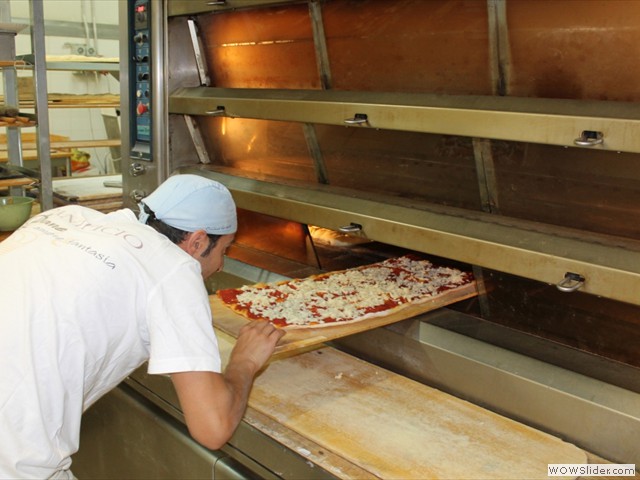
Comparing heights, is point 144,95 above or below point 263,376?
above

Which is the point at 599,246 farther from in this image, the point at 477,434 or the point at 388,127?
the point at 388,127

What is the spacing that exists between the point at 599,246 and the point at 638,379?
334mm

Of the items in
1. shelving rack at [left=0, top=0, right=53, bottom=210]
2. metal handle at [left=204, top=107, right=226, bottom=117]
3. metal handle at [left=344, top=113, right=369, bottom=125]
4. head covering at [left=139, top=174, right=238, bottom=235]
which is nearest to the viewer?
head covering at [left=139, top=174, right=238, bottom=235]

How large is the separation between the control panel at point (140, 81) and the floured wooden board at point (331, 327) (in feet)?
3.29

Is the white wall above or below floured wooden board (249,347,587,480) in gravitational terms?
above

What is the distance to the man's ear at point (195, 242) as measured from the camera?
1.62 metres

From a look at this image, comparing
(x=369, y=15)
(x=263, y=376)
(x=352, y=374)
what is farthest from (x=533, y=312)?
→ (x=369, y=15)

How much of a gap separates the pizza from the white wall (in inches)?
213

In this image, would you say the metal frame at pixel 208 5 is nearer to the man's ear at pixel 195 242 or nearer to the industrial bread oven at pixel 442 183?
the industrial bread oven at pixel 442 183

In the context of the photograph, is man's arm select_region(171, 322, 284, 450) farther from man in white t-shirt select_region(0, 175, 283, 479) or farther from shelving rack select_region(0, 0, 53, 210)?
shelving rack select_region(0, 0, 53, 210)

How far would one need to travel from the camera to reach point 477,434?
158cm

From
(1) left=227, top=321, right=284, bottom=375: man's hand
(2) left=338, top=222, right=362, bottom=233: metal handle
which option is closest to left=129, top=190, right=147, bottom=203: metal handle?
(2) left=338, top=222, right=362, bottom=233: metal handle

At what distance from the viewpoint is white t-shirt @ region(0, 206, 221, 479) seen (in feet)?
4.48

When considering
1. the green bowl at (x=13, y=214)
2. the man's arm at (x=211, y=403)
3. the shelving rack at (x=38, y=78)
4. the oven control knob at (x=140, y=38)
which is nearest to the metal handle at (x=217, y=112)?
the oven control knob at (x=140, y=38)
